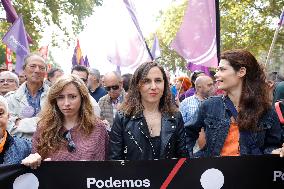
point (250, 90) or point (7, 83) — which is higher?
point (7, 83)

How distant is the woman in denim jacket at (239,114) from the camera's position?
369 centimetres

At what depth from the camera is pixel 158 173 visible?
357 centimetres

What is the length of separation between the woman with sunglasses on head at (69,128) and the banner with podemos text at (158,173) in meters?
0.19

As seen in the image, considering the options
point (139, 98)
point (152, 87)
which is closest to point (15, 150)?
point (139, 98)

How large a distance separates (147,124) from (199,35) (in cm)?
276

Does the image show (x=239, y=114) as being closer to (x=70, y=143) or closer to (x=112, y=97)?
(x=70, y=143)

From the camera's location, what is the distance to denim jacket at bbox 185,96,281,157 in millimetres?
3689

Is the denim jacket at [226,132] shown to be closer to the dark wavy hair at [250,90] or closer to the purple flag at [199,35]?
the dark wavy hair at [250,90]

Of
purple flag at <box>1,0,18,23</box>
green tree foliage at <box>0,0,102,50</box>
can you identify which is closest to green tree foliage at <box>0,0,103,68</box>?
green tree foliage at <box>0,0,102,50</box>

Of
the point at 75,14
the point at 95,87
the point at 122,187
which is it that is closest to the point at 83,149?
the point at 122,187

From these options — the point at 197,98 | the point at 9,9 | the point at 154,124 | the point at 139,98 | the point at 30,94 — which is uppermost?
the point at 9,9

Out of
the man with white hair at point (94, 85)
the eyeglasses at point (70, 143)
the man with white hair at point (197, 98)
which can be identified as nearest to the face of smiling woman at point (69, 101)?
the eyeglasses at point (70, 143)

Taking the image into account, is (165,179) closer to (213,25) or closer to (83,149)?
(83,149)

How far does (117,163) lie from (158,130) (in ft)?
1.48
